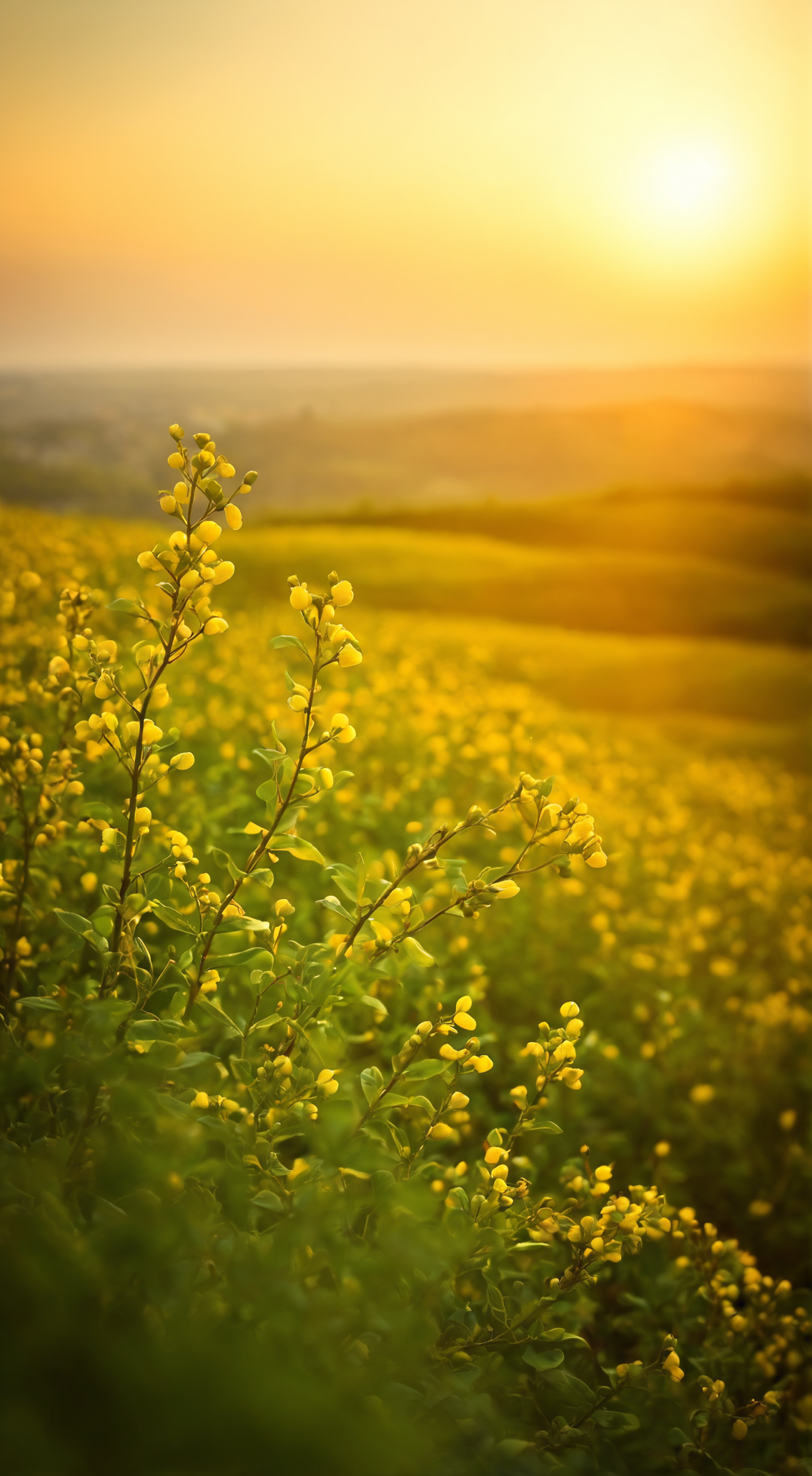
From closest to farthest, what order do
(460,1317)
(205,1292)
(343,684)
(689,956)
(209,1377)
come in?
(209,1377)
(205,1292)
(460,1317)
(689,956)
(343,684)

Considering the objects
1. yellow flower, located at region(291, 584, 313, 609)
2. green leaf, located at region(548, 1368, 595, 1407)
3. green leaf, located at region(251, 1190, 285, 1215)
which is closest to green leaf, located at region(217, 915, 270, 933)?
green leaf, located at region(251, 1190, 285, 1215)

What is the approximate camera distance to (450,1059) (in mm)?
1417

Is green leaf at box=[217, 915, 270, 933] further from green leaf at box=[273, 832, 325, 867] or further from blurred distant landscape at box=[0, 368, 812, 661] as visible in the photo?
blurred distant landscape at box=[0, 368, 812, 661]

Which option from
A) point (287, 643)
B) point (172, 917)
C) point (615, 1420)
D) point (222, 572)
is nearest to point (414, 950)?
point (172, 917)

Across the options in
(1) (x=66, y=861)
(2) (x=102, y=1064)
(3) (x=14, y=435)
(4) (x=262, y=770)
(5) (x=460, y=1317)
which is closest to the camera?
(2) (x=102, y=1064)

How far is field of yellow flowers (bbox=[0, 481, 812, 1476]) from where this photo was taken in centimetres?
71

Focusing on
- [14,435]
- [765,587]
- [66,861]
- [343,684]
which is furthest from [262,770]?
[765,587]

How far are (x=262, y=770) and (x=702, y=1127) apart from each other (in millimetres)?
2128

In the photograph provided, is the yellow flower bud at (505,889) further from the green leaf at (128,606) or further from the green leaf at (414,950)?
the green leaf at (128,606)

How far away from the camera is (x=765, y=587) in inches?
629

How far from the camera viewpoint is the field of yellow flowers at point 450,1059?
71 cm

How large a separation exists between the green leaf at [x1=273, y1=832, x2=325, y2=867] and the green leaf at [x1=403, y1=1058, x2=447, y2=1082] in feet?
1.15

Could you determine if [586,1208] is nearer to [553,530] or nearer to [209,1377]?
[209,1377]

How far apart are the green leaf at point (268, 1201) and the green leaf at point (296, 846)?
45 cm
